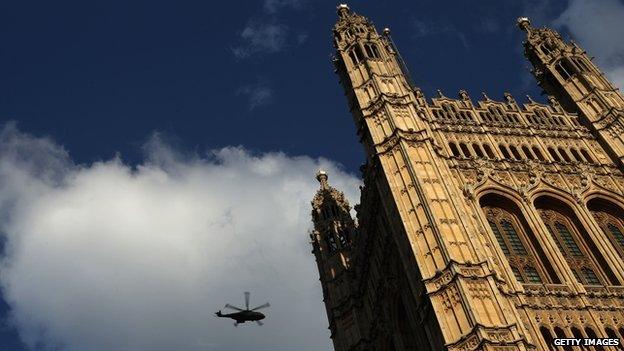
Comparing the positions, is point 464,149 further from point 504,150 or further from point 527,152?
point 527,152

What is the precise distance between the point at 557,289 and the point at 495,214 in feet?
18.4

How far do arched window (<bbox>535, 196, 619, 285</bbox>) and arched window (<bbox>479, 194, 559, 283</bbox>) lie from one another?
1.10 meters

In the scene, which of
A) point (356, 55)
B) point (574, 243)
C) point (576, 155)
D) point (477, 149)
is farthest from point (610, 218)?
point (356, 55)

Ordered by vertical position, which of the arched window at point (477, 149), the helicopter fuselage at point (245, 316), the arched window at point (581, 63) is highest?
the arched window at point (581, 63)

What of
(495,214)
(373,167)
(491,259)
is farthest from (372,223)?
(491,259)

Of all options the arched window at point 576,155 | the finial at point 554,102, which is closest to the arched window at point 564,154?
the arched window at point 576,155

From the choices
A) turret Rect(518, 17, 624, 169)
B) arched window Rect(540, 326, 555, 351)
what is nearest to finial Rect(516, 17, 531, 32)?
turret Rect(518, 17, 624, 169)

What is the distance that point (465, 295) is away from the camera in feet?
84.1

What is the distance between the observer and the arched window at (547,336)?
2608 centimetres

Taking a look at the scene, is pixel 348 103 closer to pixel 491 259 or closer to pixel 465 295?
pixel 491 259

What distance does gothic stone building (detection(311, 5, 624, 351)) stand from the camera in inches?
1058

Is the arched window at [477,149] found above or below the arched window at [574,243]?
above

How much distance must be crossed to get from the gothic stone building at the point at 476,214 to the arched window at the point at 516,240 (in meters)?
0.06

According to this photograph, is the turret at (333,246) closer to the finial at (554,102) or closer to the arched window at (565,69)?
the finial at (554,102)
